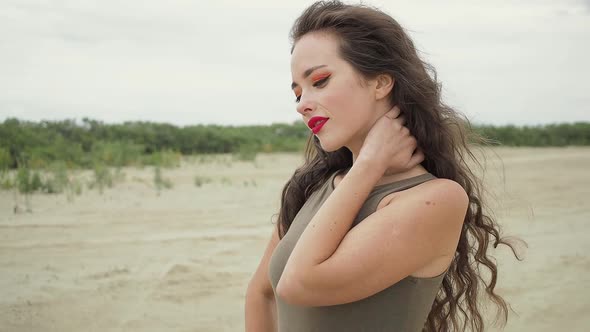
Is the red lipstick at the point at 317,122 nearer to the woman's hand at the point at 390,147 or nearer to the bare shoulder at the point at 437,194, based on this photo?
the woman's hand at the point at 390,147

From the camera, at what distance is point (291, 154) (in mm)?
19312

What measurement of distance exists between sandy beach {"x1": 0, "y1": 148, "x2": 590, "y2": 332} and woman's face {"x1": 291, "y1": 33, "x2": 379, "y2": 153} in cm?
131

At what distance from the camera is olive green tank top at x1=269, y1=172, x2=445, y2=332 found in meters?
1.72

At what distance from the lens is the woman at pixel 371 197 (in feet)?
5.37

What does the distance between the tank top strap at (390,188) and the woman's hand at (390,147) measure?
0.06 m

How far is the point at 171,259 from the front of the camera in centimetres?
545

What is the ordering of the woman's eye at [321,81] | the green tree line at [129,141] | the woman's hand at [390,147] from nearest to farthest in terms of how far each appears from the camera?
the woman's hand at [390,147]
the woman's eye at [321,81]
the green tree line at [129,141]

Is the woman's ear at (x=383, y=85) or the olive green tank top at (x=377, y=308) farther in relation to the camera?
the woman's ear at (x=383, y=85)

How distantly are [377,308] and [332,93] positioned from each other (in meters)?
0.67

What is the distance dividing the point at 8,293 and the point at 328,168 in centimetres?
333

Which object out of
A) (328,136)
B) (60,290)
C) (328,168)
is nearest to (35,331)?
(60,290)

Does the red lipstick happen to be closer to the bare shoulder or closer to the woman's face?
the woman's face

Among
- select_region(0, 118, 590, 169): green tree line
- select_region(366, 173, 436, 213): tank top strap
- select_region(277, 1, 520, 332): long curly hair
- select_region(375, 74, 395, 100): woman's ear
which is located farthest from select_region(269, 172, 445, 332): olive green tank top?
select_region(0, 118, 590, 169): green tree line

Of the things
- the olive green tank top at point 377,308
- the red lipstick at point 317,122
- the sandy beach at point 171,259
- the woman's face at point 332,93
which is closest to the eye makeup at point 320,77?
the woman's face at point 332,93
